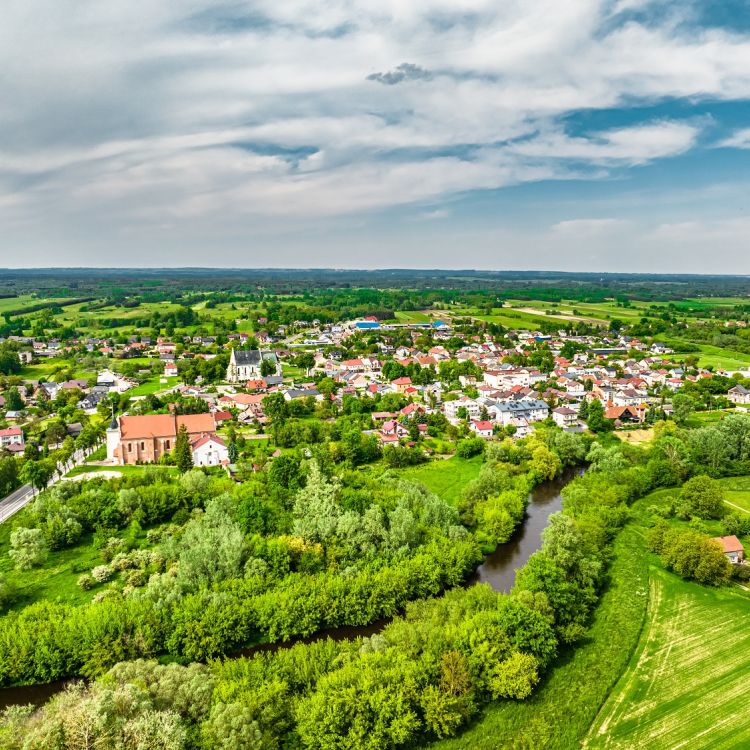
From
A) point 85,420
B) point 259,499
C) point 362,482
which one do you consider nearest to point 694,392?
point 362,482

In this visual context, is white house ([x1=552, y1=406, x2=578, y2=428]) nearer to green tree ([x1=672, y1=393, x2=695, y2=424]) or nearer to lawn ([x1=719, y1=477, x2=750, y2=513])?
green tree ([x1=672, y1=393, x2=695, y2=424])

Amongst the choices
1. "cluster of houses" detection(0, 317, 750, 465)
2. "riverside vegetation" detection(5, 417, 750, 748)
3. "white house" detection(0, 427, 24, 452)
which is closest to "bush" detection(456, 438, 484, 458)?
"cluster of houses" detection(0, 317, 750, 465)

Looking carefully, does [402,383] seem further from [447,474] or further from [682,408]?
[682,408]

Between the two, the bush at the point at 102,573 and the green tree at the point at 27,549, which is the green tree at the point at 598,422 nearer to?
the bush at the point at 102,573

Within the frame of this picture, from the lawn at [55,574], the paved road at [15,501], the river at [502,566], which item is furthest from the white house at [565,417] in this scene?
the paved road at [15,501]

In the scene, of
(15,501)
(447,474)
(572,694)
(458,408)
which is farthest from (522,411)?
(15,501)
